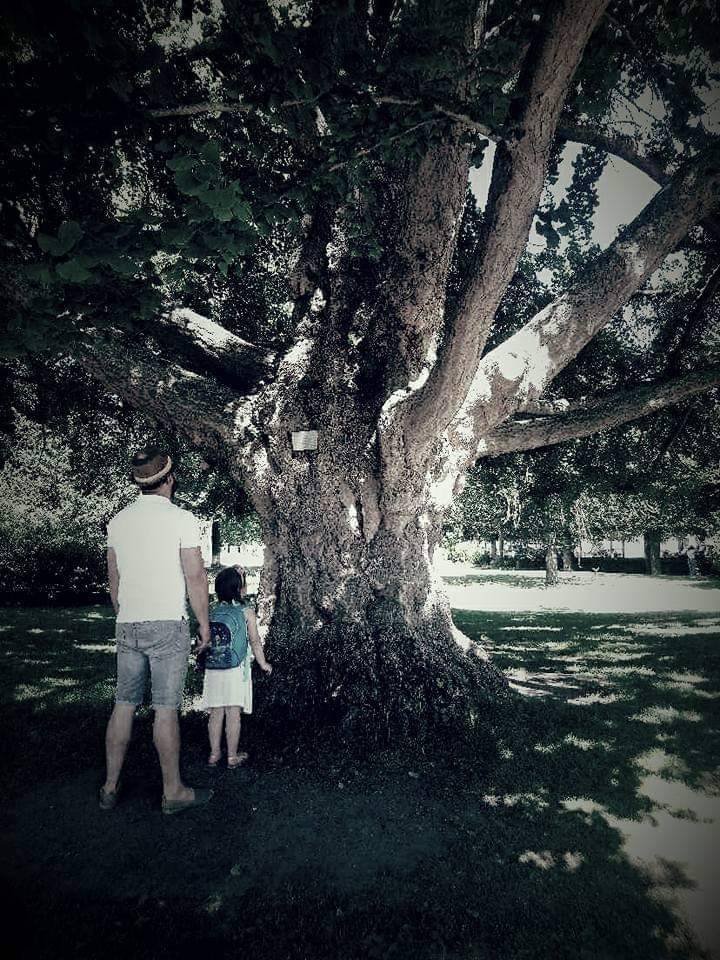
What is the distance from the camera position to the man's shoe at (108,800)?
136 inches

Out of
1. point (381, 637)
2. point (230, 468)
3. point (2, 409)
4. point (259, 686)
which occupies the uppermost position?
point (2, 409)

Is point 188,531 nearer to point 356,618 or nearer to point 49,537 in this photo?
point 356,618

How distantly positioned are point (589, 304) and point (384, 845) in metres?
5.13

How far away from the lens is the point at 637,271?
5074 mm

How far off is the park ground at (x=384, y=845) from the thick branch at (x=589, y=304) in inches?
133

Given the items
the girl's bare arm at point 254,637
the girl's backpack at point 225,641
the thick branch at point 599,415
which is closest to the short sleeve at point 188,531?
the girl's backpack at point 225,641

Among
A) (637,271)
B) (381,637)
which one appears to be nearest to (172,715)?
(381,637)

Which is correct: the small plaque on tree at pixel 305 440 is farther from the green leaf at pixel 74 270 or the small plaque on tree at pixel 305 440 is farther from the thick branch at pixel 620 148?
the thick branch at pixel 620 148

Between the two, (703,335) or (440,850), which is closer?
(440,850)

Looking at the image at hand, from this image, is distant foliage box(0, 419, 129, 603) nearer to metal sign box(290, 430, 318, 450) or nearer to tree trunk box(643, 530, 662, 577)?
metal sign box(290, 430, 318, 450)

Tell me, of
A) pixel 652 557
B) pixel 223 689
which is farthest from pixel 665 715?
pixel 652 557

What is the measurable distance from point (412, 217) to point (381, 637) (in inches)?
176

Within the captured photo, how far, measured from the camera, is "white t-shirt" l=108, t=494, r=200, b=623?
135 inches

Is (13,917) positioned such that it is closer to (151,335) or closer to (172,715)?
(172,715)
